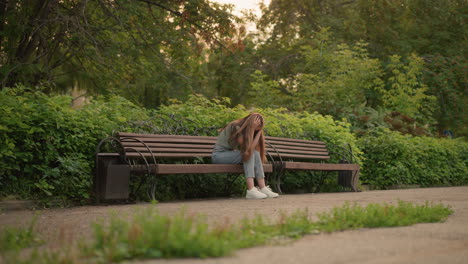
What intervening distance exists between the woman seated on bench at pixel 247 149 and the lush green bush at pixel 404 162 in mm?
4092

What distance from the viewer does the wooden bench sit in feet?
24.4

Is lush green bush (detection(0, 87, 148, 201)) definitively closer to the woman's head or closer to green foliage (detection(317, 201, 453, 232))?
the woman's head

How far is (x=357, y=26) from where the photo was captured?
1121 inches

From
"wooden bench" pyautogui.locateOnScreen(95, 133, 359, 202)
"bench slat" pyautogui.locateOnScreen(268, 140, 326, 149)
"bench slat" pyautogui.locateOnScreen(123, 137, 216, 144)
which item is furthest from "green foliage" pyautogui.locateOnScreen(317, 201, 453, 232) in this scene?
"bench slat" pyautogui.locateOnScreen(268, 140, 326, 149)

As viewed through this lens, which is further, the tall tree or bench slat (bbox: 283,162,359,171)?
the tall tree

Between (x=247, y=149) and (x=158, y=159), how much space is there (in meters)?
1.40

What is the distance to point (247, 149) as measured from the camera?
831 centimetres

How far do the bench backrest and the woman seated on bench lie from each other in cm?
33

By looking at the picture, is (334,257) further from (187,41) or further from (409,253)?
(187,41)

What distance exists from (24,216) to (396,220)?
3.92 m

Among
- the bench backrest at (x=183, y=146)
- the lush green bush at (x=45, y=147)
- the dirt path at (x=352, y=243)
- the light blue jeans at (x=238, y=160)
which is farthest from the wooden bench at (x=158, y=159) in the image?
the dirt path at (x=352, y=243)

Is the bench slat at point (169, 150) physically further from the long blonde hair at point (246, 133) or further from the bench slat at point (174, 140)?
the long blonde hair at point (246, 133)

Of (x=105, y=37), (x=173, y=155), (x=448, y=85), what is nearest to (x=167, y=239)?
(x=173, y=155)

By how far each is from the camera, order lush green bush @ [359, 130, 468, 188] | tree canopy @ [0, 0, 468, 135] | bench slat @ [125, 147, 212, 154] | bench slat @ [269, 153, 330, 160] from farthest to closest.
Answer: tree canopy @ [0, 0, 468, 135], lush green bush @ [359, 130, 468, 188], bench slat @ [269, 153, 330, 160], bench slat @ [125, 147, 212, 154]
